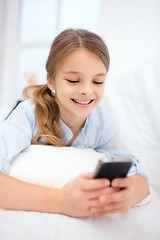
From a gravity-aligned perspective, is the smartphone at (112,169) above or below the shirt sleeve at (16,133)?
above

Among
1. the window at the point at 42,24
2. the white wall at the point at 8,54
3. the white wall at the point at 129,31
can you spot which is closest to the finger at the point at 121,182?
the white wall at the point at 129,31

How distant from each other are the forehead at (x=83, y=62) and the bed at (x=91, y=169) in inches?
11.1

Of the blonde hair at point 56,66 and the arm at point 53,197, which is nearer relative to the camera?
the arm at point 53,197

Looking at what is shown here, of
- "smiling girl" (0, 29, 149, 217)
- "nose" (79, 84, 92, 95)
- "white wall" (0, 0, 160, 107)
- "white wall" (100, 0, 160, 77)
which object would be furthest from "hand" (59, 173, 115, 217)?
"white wall" (100, 0, 160, 77)

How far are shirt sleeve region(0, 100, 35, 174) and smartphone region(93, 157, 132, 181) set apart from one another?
0.36 meters

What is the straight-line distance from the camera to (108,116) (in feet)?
3.92

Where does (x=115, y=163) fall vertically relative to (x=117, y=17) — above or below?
below

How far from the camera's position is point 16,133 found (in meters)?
0.90

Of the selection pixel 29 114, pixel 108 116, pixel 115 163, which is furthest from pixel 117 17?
A: pixel 115 163

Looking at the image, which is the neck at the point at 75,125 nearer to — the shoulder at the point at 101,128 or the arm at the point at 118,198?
the shoulder at the point at 101,128

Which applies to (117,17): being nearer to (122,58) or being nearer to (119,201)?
(122,58)

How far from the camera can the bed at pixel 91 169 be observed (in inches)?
24.0

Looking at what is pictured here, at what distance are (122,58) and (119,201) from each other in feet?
5.46

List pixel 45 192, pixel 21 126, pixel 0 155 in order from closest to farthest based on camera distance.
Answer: pixel 45 192
pixel 0 155
pixel 21 126
